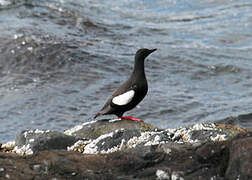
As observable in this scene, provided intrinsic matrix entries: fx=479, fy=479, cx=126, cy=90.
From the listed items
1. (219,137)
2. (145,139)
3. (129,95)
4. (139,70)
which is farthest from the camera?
(139,70)

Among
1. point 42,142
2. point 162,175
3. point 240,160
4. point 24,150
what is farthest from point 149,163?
point 24,150

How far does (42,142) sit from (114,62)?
10.6 metres

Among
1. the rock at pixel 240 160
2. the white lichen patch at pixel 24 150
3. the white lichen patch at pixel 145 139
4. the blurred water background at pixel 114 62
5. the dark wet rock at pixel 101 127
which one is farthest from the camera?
the blurred water background at pixel 114 62

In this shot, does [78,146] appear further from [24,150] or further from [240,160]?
[240,160]

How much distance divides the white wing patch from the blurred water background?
416 cm

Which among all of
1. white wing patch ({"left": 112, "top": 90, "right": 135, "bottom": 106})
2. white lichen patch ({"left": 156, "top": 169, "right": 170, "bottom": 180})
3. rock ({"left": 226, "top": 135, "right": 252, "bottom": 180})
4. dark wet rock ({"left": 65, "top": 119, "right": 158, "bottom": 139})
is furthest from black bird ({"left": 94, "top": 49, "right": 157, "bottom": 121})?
rock ({"left": 226, "top": 135, "right": 252, "bottom": 180})

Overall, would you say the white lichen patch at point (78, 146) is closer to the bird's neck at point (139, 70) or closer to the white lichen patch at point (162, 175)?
the white lichen patch at point (162, 175)

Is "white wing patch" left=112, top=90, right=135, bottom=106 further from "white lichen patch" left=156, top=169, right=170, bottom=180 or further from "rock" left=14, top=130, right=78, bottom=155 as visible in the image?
"white lichen patch" left=156, top=169, right=170, bottom=180

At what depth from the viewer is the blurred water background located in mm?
13414

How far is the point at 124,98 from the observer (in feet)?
27.7

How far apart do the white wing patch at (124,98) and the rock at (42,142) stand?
226 centimetres

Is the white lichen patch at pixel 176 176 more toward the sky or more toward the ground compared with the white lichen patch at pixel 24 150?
more toward the sky

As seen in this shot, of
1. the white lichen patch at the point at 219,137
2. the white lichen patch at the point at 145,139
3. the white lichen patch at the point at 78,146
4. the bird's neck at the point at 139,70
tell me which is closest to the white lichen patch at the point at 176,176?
the white lichen patch at the point at 145,139

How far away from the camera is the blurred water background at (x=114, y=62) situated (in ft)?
44.0
